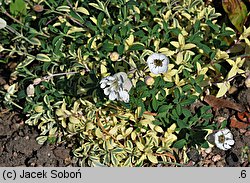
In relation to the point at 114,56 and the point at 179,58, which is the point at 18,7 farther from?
the point at 179,58

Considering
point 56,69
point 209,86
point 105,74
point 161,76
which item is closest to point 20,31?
point 56,69

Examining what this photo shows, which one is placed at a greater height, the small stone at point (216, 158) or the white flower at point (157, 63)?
the white flower at point (157, 63)

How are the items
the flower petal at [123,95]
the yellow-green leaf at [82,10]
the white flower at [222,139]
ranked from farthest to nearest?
the yellow-green leaf at [82,10] < the white flower at [222,139] < the flower petal at [123,95]

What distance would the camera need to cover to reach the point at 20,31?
11.1ft

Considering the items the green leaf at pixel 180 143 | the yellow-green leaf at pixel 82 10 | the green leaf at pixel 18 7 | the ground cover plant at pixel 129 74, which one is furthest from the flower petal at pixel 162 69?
the green leaf at pixel 18 7

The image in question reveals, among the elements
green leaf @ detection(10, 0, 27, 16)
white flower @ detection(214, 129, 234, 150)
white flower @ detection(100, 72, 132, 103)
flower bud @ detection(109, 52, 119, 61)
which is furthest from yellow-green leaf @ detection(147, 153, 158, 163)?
green leaf @ detection(10, 0, 27, 16)

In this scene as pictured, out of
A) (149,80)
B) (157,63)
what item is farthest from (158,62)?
A: (149,80)

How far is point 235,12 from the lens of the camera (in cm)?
345

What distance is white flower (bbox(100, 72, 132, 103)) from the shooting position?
9.36ft

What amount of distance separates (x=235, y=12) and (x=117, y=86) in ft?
3.36

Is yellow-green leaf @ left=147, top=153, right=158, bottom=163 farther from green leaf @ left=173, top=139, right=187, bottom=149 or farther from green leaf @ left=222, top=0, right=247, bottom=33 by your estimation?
green leaf @ left=222, top=0, right=247, bottom=33

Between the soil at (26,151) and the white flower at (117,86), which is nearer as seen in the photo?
the white flower at (117,86)

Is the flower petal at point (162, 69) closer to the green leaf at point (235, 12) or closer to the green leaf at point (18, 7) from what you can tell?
the green leaf at point (235, 12)

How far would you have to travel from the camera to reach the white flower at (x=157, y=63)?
2975 mm
